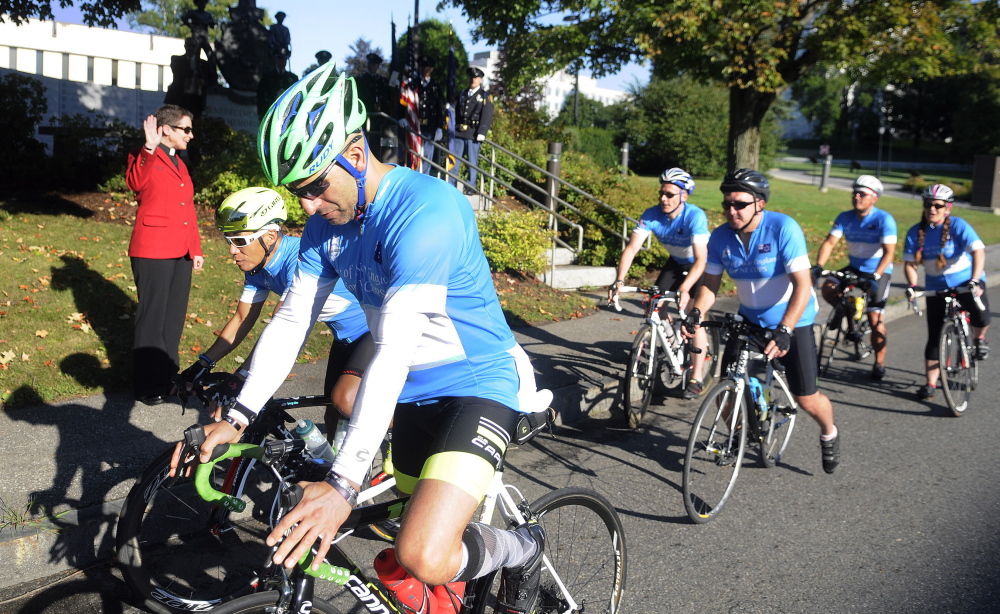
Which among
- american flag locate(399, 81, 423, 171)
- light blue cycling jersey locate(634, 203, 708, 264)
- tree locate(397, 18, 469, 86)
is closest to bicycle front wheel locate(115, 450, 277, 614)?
light blue cycling jersey locate(634, 203, 708, 264)

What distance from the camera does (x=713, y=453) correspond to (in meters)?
5.01

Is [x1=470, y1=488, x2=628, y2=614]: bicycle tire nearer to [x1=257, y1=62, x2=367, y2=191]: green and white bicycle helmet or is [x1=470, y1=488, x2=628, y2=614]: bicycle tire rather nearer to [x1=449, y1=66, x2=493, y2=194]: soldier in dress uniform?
[x1=257, y1=62, x2=367, y2=191]: green and white bicycle helmet

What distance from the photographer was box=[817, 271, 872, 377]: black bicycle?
847 cm

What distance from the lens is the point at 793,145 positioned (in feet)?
269

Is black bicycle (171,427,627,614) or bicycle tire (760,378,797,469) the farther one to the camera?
bicycle tire (760,378,797,469)

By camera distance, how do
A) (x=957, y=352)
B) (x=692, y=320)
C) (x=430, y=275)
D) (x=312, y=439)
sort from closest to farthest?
(x=430, y=275) < (x=312, y=439) < (x=692, y=320) < (x=957, y=352)

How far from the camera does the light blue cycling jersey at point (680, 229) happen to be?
726cm

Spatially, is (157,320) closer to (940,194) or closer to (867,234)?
(867,234)

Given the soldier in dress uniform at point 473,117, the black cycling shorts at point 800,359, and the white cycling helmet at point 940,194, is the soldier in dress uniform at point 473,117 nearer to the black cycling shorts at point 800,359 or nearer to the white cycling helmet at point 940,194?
the white cycling helmet at point 940,194

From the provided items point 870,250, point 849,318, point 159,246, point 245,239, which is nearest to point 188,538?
point 245,239

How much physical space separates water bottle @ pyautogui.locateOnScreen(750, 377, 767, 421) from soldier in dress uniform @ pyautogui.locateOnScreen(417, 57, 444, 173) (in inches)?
401

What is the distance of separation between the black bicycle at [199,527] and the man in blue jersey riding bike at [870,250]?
20.3 feet

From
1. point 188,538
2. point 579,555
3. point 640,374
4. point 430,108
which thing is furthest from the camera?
point 430,108

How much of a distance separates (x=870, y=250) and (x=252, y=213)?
6.85 meters
